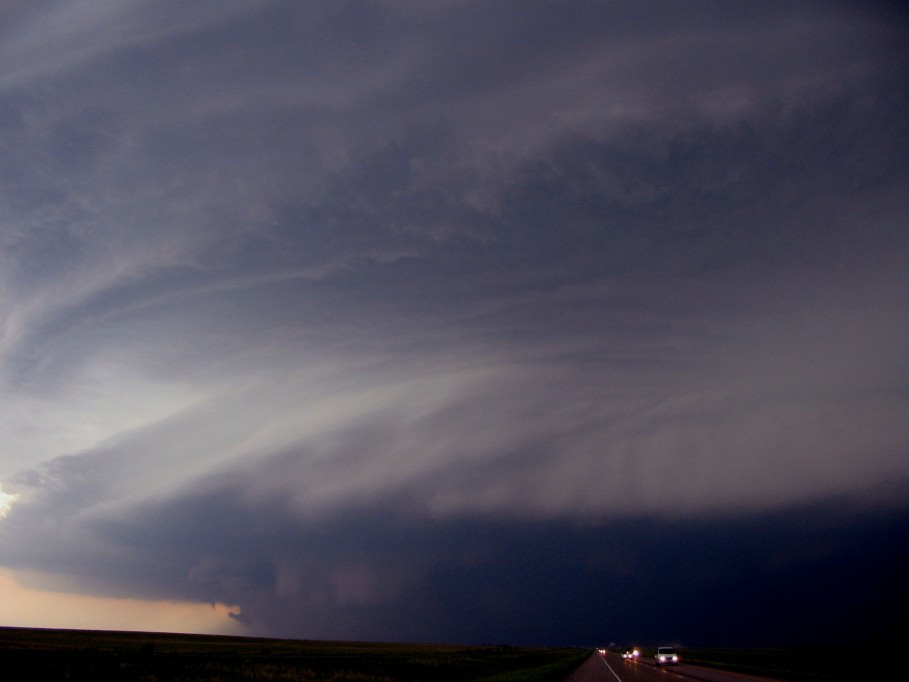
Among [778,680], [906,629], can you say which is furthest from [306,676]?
[906,629]

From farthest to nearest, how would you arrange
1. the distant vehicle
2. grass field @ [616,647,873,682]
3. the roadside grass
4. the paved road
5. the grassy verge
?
1. the distant vehicle
2. the grassy verge
3. the roadside grass
4. grass field @ [616,647,873,682]
5. the paved road

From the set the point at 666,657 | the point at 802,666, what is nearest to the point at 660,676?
the point at 802,666

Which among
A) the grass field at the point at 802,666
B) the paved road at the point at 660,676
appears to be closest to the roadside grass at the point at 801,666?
the grass field at the point at 802,666

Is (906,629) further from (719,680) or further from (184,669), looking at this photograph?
(184,669)

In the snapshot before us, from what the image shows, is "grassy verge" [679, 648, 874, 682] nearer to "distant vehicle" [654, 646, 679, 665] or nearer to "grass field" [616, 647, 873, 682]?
"grass field" [616, 647, 873, 682]

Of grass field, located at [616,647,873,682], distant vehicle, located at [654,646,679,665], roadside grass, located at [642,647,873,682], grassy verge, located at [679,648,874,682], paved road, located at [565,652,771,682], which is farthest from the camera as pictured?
distant vehicle, located at [654,646,679,665]

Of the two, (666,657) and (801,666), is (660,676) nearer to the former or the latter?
(801,666)

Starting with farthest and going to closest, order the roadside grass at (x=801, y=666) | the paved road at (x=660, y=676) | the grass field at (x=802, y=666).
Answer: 1. the roadside grass at (x=801, y=666)
2. the grass field at (x=802, y=666)
3. the paved road at (x=660, y=676)

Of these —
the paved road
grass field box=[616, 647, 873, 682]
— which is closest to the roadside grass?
grass field box=[616, 647, 873, 682]

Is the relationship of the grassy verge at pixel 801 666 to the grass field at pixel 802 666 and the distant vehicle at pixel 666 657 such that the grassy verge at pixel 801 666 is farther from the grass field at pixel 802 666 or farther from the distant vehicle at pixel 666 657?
the distant vehicle at pixel 666 657

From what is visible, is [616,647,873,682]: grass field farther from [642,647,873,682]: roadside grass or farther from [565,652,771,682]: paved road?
[565,652,771,682]: paved road

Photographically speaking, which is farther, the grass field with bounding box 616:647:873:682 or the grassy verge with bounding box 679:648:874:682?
the grassy verge with bounding box 679:648:874:682

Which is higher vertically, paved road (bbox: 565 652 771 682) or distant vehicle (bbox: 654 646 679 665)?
paved road (bbox: 565 652 771 682)

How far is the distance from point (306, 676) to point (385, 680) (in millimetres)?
6883
